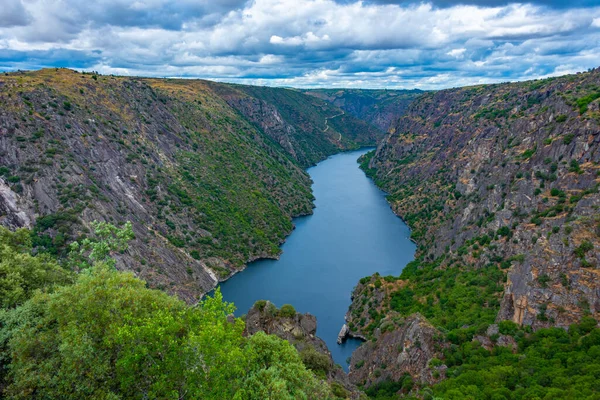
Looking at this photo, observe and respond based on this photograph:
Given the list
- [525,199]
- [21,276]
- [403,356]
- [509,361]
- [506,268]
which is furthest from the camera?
[525,199]

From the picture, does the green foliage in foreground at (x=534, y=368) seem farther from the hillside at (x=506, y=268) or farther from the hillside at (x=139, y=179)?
the hillside at (x=139, y=179)

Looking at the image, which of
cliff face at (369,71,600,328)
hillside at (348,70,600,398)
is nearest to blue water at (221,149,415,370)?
hillside at (348,70,600,398)

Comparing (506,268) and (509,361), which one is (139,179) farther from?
(509,361)

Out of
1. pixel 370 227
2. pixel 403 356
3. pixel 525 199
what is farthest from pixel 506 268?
pixel 370 227

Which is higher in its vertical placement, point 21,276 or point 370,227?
point 21,276

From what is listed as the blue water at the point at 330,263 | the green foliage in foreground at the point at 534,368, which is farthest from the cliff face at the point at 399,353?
the blue water at the point at 330,263

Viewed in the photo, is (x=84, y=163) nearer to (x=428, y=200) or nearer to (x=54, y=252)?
(x=54, y=252)
